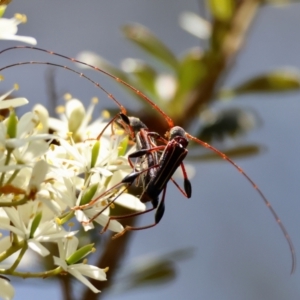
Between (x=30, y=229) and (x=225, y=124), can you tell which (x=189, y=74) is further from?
(x=30, y=229)

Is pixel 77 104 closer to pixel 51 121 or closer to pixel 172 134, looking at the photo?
pixel 51 121

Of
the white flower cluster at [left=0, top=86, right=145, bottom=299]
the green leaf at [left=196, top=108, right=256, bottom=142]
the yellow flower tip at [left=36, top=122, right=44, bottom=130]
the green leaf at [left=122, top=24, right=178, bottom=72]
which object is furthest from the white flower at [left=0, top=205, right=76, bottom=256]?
the green leaf at [left=122, top=24, right=178, bottom=72]

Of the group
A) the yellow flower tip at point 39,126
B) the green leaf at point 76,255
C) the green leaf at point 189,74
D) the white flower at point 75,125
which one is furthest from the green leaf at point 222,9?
the green leaf at point 76,255

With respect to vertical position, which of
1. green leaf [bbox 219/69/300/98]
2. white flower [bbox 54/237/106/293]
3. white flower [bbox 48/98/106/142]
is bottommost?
white flower [bbox 54/237/106/293]

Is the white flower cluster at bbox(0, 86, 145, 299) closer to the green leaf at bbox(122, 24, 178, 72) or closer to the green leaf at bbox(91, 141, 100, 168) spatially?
the green leaf at bbox(91, 141, 100, 168)

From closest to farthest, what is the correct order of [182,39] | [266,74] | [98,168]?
[98,168] → [266,74] → [182,39]

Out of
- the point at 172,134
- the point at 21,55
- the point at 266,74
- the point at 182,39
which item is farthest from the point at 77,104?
the point at 182,39
